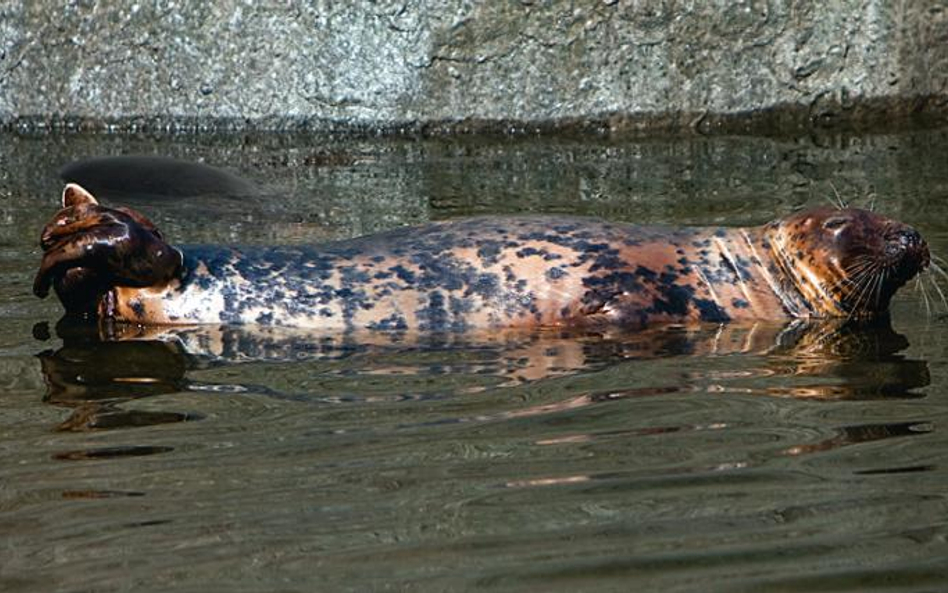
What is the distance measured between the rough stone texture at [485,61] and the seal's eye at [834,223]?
3.53 metres

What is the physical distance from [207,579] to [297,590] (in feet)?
0.62

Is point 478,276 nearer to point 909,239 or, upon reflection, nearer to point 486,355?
point 486,355

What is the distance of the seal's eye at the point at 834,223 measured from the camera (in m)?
6.69

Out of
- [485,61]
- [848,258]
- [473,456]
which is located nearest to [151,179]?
[485,61]

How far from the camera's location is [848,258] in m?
6.61

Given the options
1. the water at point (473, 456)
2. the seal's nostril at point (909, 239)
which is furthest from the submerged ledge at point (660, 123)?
the seal's nostril at point (909, 239)

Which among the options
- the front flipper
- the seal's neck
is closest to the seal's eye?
the seal's neck

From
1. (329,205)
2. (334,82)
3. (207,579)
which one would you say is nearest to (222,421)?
(207,579)

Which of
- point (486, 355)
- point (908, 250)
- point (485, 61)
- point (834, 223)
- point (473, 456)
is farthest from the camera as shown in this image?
point (485, 61)

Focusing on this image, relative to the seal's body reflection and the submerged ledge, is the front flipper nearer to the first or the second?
the seal's body reflection

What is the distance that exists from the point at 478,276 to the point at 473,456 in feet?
7.00

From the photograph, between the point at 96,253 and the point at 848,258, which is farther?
the point at 848,258

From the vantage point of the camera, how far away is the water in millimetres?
3500

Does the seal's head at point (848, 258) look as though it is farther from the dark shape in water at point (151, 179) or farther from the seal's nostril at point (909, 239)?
the dark shape in water at point (151, 179)
